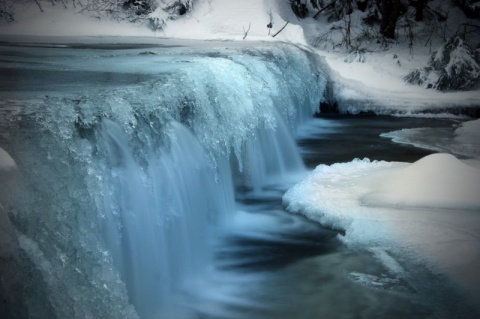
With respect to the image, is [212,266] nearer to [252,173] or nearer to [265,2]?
[252,173]

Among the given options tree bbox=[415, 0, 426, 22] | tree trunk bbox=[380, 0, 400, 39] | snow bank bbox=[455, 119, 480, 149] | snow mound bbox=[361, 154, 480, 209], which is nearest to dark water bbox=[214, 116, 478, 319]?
snow mound bbox=[361, 154, 480, 209]

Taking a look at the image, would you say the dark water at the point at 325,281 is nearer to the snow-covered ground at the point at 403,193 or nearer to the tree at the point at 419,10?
the snow-covered ground at the point at 403,193

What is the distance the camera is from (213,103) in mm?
4941

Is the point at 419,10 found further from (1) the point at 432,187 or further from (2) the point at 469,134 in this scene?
(1) the point at 432,187

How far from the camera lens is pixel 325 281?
3.57 m

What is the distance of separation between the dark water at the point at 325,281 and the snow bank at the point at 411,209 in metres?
0.11

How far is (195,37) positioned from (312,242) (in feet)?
27.1

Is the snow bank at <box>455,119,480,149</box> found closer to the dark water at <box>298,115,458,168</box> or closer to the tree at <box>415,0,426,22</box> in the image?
the dark water at <box>298,115,458,168</box>

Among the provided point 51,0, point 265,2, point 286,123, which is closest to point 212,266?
point 286,123

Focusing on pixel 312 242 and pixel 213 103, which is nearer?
pixel 312 242

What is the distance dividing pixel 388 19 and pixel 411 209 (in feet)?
33.6

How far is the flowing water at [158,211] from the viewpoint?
2355 millimetres

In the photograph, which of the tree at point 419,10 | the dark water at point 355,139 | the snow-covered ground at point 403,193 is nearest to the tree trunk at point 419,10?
the tree at point 419,10

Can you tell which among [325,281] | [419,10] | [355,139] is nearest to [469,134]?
[355,139]
